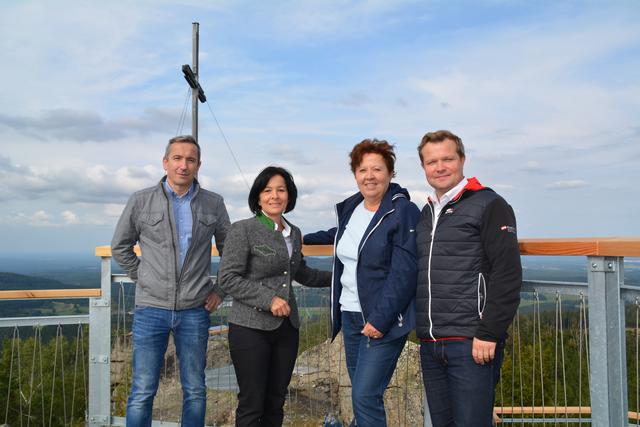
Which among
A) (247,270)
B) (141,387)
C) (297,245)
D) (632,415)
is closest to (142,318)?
(141,387)

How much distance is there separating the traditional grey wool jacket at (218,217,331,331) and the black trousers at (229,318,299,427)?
60mm

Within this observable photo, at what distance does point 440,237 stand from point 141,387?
2.19m

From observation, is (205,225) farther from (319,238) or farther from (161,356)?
(161,356)

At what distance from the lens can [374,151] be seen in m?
3.22

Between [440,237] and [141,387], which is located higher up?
[440,237]

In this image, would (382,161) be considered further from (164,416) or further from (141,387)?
(164,416)

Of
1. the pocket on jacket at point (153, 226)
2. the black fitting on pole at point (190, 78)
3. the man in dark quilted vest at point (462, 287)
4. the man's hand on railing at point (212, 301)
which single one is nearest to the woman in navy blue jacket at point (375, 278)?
the man in dark quilted vest at point (462, 287)

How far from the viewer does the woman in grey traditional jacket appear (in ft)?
10.7

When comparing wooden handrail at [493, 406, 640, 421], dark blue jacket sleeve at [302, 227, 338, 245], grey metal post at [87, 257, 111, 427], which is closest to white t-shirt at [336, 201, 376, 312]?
dark blue jacket sleeve at [302, 227, 338, 245]

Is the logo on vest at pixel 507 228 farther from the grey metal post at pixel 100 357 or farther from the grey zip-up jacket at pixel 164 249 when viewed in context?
the grey metal post at pixel 100 357

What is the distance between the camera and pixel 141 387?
147 inches

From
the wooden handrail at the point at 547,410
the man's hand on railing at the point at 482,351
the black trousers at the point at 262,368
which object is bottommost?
the wooden handrail at the point at 547,410

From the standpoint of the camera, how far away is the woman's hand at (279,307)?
3240 millimetres

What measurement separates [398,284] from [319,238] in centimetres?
107
